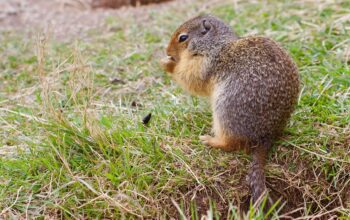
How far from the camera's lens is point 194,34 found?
3.98 m

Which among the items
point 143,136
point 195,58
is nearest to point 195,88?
point 195,58

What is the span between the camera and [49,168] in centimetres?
341

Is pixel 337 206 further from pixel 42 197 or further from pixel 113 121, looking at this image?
pixel 42 197

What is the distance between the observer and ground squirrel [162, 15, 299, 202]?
3.40 meters

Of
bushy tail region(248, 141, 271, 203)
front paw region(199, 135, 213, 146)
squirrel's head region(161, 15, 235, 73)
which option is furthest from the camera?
squirrel's head region(161, 15, 235, 73)

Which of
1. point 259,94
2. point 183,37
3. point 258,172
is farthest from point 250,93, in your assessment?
point 183,37

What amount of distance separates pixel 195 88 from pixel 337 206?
122 centimetres

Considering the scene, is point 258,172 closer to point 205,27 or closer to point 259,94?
point 259,94

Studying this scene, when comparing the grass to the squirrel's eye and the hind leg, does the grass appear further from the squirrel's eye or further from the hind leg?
the squirrel's eye

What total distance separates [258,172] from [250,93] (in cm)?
49

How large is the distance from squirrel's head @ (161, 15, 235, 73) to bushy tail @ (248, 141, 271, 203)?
887mm

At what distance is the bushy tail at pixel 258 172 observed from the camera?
10.5ft

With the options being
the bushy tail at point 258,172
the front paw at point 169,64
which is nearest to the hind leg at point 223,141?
the bushy tail at point 258,172

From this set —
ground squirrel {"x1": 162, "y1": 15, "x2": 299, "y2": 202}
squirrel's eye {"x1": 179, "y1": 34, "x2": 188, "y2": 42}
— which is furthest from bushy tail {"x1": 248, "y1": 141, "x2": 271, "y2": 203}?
squirrel's eye {"x1": 179, "y1": 34, "x2": 188, "y2": 42}
